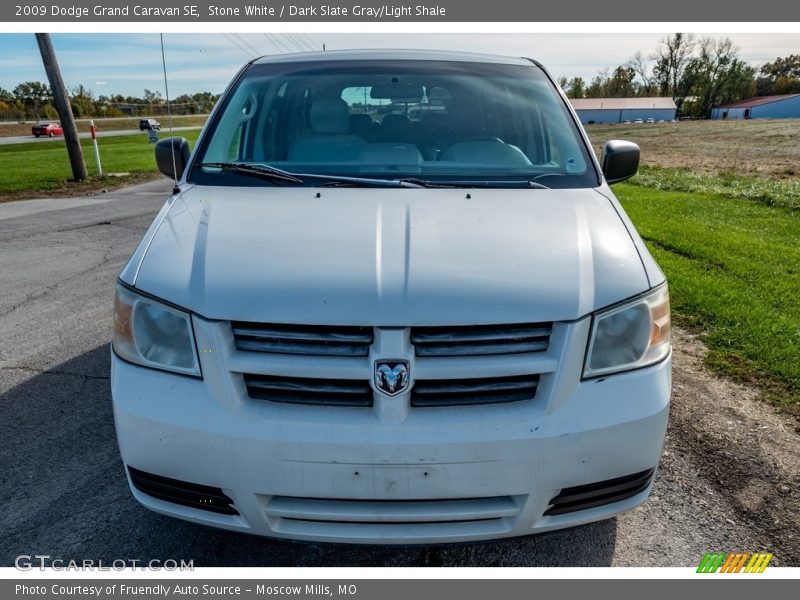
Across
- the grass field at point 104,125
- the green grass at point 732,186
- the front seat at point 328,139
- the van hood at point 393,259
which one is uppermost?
the front seat at point 328,139

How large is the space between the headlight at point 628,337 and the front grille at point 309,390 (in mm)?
721

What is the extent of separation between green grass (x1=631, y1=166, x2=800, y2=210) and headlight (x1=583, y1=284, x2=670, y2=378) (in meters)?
9.93

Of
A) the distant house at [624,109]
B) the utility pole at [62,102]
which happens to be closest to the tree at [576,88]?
the distant house at [624,109]

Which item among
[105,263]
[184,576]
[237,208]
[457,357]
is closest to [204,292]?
[237,208]

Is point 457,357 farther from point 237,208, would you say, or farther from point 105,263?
point 105,263

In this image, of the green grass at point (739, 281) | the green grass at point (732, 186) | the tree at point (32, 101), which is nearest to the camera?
the green grass at point (739, 281)

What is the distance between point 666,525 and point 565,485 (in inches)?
36.2

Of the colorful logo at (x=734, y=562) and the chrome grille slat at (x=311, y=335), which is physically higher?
the chrome grille slat at (x=311, y=335)

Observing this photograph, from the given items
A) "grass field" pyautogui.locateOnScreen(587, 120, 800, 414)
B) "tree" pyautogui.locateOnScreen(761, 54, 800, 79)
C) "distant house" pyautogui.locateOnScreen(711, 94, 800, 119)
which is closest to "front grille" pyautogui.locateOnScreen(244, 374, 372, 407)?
"grass field" pyautogui.locateOnScreen(587, 120, 800, 414)

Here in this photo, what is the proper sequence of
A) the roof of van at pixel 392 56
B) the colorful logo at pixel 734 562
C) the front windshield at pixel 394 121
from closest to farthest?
1. the colorful logo at pixel 734 562
2. the front windshield at pixel 394 121
3. the roof of van at pixel 392 56

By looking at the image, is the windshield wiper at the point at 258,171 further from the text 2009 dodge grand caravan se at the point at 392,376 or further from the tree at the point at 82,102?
the tree at the point at 82,102

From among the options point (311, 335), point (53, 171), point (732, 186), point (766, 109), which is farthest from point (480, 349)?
point (766, 109)

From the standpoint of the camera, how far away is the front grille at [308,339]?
1979mm

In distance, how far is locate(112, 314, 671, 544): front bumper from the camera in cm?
189
